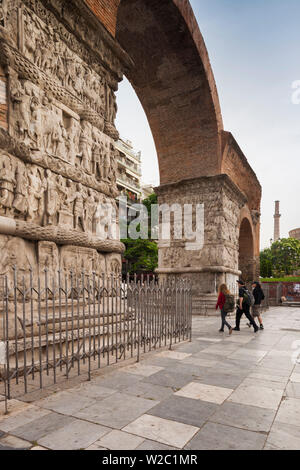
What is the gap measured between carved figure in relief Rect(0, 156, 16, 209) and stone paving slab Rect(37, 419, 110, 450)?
2741 mm

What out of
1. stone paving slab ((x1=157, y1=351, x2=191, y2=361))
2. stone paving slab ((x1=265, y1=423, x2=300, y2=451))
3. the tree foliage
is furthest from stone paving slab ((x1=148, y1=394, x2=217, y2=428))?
the tree foliage

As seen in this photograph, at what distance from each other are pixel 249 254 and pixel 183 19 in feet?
43.1

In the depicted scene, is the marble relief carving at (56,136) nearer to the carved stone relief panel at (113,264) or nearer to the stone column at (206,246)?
the carved stone relief panel at (113,264)

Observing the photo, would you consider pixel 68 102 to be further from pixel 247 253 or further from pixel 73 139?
pixel 247 253

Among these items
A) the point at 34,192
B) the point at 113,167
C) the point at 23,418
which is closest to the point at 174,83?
the point at 113,167

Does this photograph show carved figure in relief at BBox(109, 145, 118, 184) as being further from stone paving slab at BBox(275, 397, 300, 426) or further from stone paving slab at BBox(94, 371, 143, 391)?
stone paving slab at BBox(275, 397, 300, 426)

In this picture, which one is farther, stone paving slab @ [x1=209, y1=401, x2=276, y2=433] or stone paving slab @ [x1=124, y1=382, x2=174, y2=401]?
stone paving slab @ [x1=124, y1=382, x2=174, y2=401]

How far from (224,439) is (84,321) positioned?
2.04m

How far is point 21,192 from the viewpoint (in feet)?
14.3

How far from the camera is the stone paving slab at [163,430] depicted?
2.34m

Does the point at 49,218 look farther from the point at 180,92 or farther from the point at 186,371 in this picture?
the point at 180,92

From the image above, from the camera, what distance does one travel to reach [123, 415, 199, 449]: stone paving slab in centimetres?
234

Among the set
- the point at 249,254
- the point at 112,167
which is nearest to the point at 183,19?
the point at 112,167

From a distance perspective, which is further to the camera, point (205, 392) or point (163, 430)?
point (205, 392)
